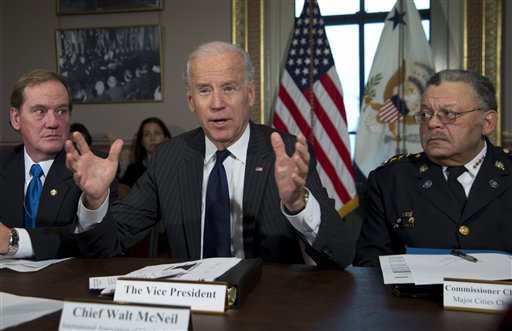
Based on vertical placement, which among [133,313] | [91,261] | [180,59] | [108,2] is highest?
[108,2]

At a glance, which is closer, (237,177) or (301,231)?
(301,231)

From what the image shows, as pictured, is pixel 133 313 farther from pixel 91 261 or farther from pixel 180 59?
pixel 180 59

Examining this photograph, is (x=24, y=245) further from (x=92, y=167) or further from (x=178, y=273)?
(x=178, y=273)

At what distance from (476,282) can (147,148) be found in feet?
16.3

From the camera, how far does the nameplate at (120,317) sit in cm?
93

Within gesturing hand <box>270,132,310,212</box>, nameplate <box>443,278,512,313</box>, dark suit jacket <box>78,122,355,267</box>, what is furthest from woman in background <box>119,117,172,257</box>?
nameplate <box>443,278,512,313</box>

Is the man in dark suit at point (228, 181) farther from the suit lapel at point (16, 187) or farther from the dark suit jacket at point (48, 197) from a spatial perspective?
the suit lapel at point (16, 187)

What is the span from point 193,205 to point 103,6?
4.71m

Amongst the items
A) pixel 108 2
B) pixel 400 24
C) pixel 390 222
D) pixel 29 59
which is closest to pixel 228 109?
pixel 390 222

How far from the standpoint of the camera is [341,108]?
5.20 meters

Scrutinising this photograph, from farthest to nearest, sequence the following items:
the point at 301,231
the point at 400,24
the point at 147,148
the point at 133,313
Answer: the point at 147,148, the point at 400,24, the point at 301,231, the point at 133,313

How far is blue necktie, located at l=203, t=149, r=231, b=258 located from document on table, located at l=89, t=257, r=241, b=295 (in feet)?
1.76

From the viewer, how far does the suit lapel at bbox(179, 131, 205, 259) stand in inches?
81.0

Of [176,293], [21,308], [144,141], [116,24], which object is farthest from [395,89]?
[21,308]
